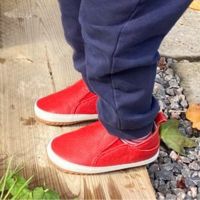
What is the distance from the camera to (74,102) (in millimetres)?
1943

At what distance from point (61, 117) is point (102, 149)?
0.79 ft

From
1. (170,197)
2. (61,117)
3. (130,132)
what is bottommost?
(170,197)

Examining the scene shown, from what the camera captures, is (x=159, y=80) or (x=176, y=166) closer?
(x=176, y=166)

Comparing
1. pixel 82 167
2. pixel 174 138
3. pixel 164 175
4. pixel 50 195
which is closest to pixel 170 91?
pixel 174 138

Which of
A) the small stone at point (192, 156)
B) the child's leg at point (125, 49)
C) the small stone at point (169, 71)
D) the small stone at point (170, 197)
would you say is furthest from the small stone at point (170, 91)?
the child's leg at point (125, 49)

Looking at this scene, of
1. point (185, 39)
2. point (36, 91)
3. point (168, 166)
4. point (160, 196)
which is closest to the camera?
point (160, 196)

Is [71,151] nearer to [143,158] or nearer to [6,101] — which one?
[143,158]

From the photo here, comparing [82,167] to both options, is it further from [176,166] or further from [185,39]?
[185,39]

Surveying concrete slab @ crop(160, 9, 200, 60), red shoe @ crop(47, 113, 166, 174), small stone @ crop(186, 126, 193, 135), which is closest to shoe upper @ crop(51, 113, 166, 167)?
red shoe @ crop(47, 113, 166, 174)

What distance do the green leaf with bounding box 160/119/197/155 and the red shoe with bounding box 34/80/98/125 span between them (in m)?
0.25

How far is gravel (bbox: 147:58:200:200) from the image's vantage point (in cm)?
189

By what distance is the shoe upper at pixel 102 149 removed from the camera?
175cm

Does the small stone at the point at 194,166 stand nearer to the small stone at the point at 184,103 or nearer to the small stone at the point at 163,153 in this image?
the small stone at the point at 163,153

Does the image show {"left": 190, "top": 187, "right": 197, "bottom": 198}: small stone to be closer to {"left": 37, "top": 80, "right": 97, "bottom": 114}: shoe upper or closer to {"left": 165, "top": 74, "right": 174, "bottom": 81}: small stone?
{"left": 37, "top": 80, "right": 97, "bottom": 114}: shoe upper
